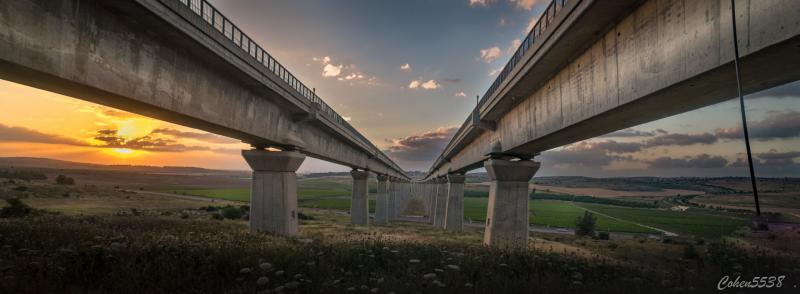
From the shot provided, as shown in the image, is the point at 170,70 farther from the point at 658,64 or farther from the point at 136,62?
the point at 658,64

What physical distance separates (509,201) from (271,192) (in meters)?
13.8

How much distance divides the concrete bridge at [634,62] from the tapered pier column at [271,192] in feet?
41.3

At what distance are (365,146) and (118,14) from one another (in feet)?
109

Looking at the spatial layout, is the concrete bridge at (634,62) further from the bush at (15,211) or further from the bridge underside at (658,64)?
the bush at (15,211)

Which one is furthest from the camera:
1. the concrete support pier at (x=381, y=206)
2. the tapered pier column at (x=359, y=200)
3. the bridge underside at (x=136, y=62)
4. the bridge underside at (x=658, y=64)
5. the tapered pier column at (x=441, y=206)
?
the tapered pier column at (x=441, y=206)

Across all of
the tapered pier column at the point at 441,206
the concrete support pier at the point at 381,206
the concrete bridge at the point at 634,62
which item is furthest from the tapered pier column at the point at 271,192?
the tapered pier column at the point at 441,206

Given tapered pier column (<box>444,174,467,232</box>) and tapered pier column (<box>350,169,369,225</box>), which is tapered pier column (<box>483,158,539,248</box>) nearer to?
tapered pier column (<box>444,174,467,232</box>)

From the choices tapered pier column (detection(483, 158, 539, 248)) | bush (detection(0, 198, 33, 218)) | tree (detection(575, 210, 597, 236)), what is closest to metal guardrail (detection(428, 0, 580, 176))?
tapered pier column (detection(483, 158, 539, 248))

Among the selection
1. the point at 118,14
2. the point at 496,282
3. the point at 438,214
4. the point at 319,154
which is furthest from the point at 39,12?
the point at 438,214

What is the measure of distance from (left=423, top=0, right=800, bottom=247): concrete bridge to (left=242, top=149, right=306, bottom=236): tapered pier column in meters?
12.6

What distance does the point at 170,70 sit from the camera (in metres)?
11.0

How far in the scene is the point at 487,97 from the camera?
20.8 metres

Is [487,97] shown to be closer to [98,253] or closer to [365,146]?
[98,253]

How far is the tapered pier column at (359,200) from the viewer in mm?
48094
